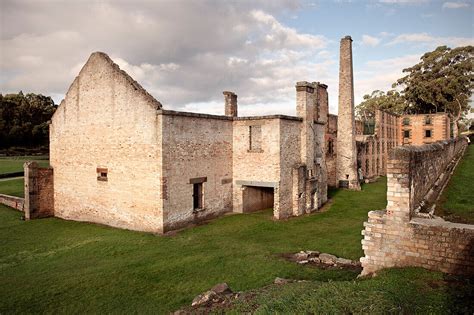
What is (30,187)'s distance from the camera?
747 inches

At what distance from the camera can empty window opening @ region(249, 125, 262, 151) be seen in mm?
18750

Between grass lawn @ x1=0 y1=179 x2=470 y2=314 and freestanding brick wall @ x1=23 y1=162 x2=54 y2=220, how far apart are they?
3.88 ft

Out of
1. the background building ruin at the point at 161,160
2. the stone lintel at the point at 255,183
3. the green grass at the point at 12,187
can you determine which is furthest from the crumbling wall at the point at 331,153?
the green grass at the point at 12,187

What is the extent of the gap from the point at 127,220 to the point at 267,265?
8304mm

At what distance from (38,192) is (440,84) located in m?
50.8

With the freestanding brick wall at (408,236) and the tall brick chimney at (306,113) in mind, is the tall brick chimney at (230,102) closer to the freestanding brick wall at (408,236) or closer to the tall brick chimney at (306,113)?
the tall brick chimney at (306,113)

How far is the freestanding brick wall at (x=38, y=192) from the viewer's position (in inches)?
738

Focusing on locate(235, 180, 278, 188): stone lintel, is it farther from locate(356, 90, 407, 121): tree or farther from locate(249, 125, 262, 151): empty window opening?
locate(356, 90, 407, 121): tree

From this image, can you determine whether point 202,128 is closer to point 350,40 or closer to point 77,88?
point 77,88

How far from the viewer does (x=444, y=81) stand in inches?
1845

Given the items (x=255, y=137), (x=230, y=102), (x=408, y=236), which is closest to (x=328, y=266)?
(x=408, y=236)

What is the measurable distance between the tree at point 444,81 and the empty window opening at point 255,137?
39.8 m

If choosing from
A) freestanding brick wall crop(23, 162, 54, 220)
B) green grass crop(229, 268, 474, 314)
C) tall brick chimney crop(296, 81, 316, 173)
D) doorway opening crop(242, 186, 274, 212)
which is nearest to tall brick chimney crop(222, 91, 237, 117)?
tall brick chimney crop(296, 81, 316, 173)

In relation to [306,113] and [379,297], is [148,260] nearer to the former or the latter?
[379,297]
